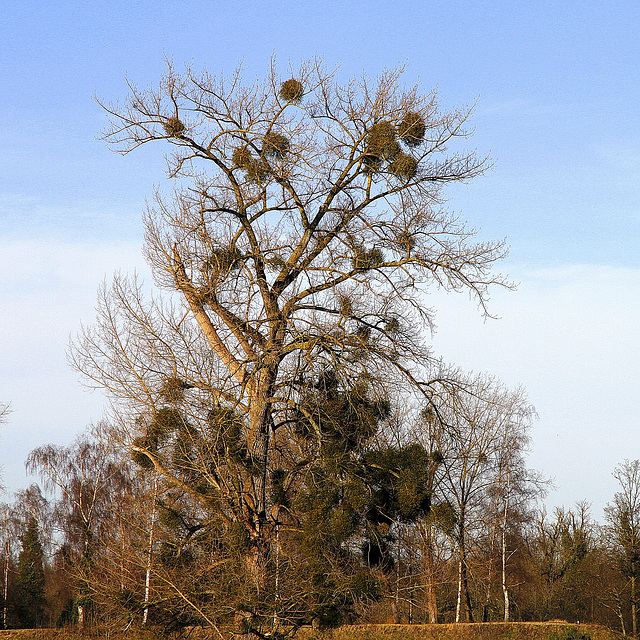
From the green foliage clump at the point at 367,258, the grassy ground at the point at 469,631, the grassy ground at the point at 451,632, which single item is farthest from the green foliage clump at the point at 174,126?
the grassy ground at the point at 469,631

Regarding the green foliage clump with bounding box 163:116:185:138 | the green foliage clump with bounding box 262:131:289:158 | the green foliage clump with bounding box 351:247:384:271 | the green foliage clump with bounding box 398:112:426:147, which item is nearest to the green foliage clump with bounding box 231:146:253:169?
the green foliage clump with bounding box 262:131:289:158

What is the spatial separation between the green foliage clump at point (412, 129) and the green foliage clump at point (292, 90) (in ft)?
5.39

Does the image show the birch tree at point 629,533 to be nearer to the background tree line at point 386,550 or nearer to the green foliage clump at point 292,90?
the background tree line at point 386,550

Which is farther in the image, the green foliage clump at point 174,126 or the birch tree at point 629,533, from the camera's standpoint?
the birch tree at point 629,533

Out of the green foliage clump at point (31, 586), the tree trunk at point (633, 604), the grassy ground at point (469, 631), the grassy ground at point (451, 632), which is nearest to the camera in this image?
the grassy ground at point (451, 632)

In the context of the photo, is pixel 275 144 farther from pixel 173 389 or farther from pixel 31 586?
pixel 31 586

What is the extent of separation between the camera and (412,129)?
10.4 m

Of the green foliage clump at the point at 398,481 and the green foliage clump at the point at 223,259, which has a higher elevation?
the green foliage clump at the point at 223,259

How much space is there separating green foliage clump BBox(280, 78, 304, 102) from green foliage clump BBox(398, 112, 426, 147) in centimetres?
164

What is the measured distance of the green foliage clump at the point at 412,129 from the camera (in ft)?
34.0

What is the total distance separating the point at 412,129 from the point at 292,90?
1.94 meters

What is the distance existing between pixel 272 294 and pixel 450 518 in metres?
4.30

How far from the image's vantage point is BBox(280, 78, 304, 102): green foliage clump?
35.3 feet

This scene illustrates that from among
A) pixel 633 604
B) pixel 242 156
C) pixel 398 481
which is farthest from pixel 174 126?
pixel 633 604
